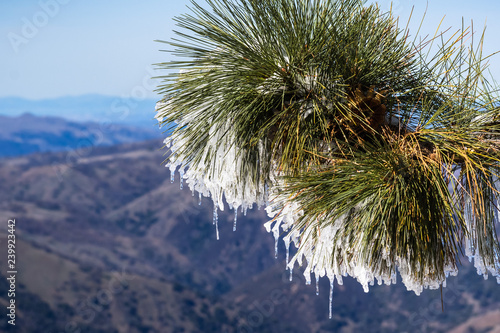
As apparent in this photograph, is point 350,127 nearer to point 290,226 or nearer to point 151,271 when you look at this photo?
point 290,226

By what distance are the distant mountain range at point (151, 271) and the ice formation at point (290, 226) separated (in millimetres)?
70646

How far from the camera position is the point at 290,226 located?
3.03m

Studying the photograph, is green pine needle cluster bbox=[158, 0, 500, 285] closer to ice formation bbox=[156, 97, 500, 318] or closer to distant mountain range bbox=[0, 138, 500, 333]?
ice formation bbox=[156, 97, 500, 318]

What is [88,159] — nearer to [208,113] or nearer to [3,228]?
[3,228]

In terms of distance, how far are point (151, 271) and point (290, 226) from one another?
13065 centimetres

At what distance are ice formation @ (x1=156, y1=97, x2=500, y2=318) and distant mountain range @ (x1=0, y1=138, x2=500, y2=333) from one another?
70.6 m

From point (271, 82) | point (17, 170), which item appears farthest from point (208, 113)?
point (17, 170)

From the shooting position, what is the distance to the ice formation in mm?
2916

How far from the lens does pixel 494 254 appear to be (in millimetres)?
3082

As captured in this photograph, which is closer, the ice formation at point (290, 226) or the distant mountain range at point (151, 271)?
the ice formation at point (290, 226)

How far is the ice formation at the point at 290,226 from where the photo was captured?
292 cm

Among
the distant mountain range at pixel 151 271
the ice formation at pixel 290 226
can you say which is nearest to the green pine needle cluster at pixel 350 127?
the ice formation at pixel 290 226

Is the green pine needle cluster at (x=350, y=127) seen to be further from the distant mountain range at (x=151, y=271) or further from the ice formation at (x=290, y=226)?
the distant mountain range at (x=151, y=271)

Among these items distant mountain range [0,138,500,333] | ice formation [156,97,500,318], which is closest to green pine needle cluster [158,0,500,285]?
ice formation [156,97,500,318]
